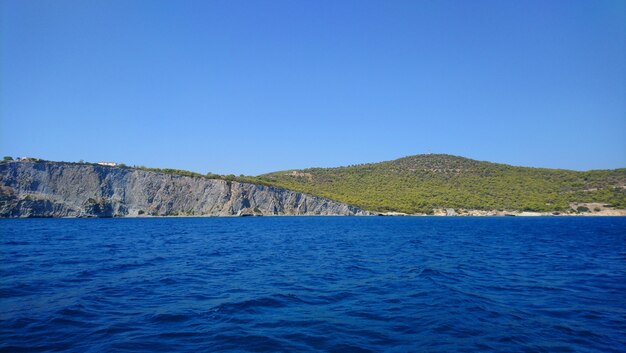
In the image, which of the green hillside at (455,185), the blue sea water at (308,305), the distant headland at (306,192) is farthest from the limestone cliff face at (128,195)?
the blue sea water at (308,305)

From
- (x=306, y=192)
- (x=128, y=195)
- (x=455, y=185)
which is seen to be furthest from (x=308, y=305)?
(x=455, y=185)

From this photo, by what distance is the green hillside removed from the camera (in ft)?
394

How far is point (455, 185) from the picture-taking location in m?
147

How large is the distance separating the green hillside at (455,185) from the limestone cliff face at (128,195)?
8.07 metres

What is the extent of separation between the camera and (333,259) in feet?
74.5

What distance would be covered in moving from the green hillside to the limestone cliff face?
807cm

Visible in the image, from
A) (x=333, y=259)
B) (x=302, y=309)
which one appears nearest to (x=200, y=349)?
(x=302, y=309)

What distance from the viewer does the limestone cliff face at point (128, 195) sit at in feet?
274

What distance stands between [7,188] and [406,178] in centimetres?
13643

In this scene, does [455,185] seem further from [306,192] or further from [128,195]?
[128,195]

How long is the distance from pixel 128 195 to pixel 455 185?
386ft

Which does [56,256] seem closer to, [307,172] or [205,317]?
[205,317]

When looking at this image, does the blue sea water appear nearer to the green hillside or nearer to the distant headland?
the distant headland

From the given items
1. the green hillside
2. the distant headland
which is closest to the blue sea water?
the distant headland
